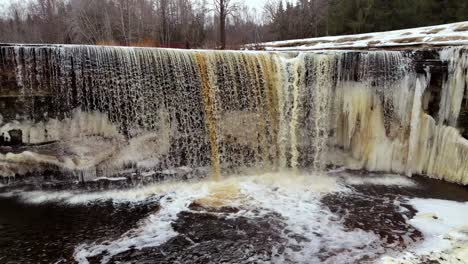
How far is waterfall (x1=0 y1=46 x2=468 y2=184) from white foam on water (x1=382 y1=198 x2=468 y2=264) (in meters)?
1.59

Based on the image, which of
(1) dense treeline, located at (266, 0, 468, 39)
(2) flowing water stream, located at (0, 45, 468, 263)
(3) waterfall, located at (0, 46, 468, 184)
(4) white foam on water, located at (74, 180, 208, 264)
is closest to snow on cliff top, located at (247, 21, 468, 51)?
(3) waterfall, located at (0, 46, 468, 184)

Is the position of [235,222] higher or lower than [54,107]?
lower

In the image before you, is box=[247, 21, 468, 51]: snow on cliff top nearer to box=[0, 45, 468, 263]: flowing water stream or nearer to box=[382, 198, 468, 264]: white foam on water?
box=[0, 45, 468, 263]: flowing water stream

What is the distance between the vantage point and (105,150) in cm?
730

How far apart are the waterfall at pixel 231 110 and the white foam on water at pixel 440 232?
1591 millimetres

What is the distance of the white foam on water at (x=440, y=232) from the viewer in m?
4.86

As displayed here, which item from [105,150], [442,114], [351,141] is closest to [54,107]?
[105,150]

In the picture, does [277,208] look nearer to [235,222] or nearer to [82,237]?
[235,222]

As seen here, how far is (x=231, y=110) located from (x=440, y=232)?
4562mm

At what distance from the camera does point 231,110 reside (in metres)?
8.12

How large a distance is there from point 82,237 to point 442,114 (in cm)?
767

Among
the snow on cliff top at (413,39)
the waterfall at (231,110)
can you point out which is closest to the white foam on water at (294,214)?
the waterfall at (231,110)

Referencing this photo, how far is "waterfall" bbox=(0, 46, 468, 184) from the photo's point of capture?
6.89 m

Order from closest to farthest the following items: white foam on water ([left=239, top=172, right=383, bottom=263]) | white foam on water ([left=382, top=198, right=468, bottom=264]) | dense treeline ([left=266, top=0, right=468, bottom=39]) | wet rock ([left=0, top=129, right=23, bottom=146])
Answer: white foam on water ([left=382, top=198, right=468, bottom=264]), white foam on water ([left=239, top=172, right=383, bottom=263]), wet rock ([left=0, top=129, right=23, bottom=146]), dense treeline ([left=266, top=0, right=468, bottom=39])
